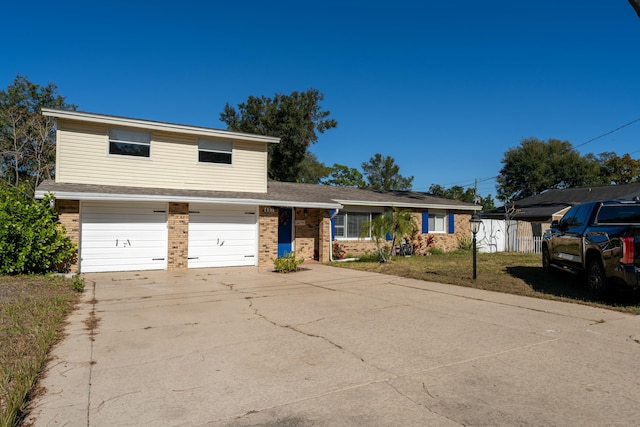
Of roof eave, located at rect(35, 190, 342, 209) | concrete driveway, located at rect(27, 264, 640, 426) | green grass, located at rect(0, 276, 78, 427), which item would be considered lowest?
concrete driveway, located at rect(27, 264, 640, 426)

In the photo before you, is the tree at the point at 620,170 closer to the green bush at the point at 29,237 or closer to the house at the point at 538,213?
the house at the point at 538,213

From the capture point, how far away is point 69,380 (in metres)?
4.14

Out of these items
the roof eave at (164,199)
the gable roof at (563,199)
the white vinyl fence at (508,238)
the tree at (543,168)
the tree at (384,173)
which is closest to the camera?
the roof eave at (164,199)

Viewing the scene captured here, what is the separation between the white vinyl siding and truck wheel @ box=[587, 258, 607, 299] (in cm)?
1064

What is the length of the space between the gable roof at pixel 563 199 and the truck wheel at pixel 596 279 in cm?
1995

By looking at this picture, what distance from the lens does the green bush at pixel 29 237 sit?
10.5 meters

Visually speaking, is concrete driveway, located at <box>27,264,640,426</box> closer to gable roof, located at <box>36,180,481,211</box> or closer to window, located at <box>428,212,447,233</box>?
gable roof, located at <box>36,180,481,211</box>

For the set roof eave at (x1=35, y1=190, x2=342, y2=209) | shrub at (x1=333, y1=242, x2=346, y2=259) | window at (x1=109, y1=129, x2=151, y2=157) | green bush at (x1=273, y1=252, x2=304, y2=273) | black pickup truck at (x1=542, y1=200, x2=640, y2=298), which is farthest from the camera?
shrub at (x1=333, y1=242, x2=346, y2=259)

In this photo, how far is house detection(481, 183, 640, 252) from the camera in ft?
72.3

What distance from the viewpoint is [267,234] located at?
1480cm

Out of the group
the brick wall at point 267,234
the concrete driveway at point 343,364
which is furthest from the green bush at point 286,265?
the concrete driveway at point 343,364

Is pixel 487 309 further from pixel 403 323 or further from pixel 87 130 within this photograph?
pixel 87 130

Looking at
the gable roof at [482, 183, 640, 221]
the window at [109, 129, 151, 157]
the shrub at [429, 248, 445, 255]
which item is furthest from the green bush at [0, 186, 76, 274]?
the gable roof at [482, 183, 640, 221]

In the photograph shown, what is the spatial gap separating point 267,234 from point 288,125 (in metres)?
19.0
